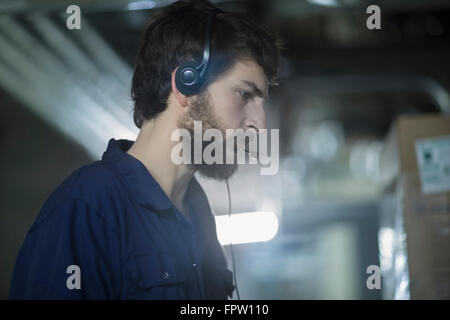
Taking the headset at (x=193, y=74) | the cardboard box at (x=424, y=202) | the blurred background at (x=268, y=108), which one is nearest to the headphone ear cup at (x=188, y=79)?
the headset at (x=193, y=74)

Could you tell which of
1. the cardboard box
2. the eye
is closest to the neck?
the eye

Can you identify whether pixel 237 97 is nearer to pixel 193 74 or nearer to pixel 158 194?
pixel 193 74

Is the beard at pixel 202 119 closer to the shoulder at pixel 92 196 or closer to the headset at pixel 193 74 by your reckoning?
the headset at pixel 193 74

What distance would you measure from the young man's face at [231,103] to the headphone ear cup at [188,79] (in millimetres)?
19

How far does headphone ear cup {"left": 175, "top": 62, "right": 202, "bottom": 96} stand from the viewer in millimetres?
758

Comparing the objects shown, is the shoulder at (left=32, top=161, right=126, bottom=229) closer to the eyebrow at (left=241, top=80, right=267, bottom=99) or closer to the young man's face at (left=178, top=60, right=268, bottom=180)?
the young man's face at (left=178, top=60, right=268, bottom=180)

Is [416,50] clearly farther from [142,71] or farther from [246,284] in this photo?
[142,71]

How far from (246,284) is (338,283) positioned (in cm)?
52

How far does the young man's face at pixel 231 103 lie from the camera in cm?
77

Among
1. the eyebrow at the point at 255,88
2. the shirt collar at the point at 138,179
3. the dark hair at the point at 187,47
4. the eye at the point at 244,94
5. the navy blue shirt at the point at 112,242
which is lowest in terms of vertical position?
the navy blue shirt at the point at 112,242

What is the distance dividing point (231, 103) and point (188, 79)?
8 centimetres

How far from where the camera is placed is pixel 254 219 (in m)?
1.06
